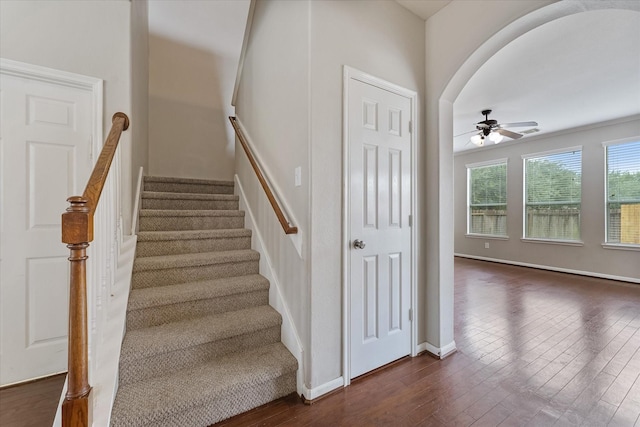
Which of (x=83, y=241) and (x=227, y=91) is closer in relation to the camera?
(x=83, y=241)

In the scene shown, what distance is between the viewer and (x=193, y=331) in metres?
1.75

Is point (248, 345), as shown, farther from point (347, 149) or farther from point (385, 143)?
point (385, 143)

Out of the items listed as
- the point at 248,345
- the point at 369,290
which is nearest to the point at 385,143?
the point at 369,290

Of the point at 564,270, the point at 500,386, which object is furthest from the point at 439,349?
the point at 564,270

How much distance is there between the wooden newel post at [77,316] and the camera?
0.92 meters

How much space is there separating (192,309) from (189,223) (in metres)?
0.93

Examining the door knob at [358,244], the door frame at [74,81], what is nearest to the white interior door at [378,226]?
the door knob at [358,244]

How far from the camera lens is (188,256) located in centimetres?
224

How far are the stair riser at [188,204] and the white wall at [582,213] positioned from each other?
19.3 feet

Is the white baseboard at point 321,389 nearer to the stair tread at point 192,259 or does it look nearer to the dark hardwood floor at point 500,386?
the dark hardwood floor at point 500,386

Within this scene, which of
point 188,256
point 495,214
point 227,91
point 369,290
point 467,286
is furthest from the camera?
point 495,214

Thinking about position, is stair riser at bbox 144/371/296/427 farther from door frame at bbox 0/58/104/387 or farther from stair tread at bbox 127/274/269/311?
door frame at bbox 0/58/104/387

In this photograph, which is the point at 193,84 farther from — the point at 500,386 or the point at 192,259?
the point at 500,386

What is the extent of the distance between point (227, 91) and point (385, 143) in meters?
3.00
